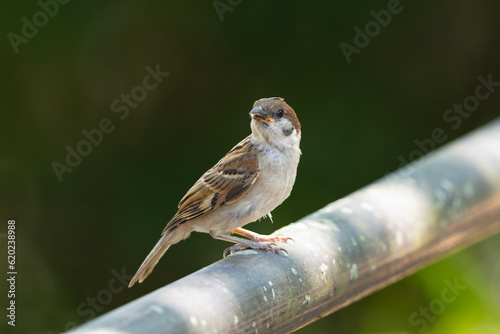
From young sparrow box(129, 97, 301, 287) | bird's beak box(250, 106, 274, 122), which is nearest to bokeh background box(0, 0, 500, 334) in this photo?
young sparrow box(129, 97, 301, 287)

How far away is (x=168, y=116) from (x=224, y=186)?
233 centimetres

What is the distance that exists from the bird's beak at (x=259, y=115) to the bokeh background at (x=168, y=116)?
1889mm

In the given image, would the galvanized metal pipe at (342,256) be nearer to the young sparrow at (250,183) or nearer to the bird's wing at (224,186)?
the young sparrow at (250,183)

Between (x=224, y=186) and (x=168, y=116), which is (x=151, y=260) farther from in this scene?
(x=168, y=116)

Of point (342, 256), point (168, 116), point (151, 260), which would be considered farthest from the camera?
point (168, 116)

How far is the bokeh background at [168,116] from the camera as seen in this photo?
5.18 m

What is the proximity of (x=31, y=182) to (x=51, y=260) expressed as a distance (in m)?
0.56

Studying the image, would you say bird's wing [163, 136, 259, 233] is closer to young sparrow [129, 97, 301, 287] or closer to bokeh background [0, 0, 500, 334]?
young sparrow [129, 97, 301, 287]

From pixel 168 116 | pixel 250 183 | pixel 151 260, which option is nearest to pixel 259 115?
pixel 250 183

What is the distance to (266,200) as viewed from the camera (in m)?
3.27

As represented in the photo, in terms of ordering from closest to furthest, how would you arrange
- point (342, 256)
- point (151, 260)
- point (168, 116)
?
point (342, 256)
point (151, 260)
point (168, 116)

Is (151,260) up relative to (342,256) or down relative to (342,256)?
up

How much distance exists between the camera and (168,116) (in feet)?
18.3

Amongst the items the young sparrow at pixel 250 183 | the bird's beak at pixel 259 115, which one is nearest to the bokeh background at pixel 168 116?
the young sparrow at pixel 250 183
